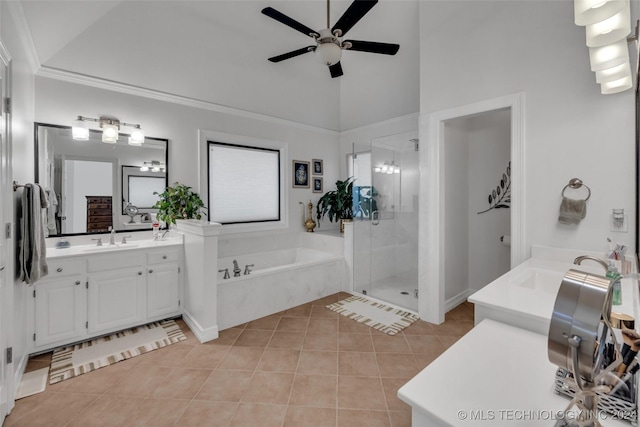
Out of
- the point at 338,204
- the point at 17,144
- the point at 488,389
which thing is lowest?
the point at 488,389

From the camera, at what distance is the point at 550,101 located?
7.20 feet

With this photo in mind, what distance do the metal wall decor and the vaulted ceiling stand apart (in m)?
1.56

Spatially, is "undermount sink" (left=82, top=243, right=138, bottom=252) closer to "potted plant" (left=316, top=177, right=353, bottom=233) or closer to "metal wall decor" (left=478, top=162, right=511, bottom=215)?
"potted plant" (left=316, top=177, right=353, bottom=233)

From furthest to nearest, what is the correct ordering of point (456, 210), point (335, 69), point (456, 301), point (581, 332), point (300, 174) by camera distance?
point (300, 174)
point (456, 301)
point (456, 210)
point (335, 69)
point (581, 332)

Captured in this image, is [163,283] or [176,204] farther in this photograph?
[176,204]

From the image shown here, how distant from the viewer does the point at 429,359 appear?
2.41 meters

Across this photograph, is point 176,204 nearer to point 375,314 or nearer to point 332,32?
point 332,32

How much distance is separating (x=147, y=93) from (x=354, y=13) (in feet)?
8.37

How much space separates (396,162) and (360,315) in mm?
2028

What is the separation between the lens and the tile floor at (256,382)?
180cm

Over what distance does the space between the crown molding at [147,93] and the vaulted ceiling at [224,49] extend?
49 mm

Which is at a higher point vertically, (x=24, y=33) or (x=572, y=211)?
(x=24, y=33)

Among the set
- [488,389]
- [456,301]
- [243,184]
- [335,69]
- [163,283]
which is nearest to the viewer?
[488,389]

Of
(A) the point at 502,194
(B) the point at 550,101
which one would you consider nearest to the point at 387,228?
(A) the point at 502,194
